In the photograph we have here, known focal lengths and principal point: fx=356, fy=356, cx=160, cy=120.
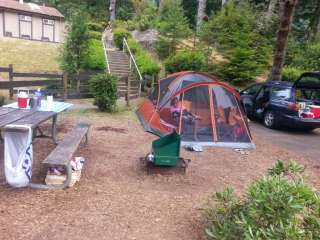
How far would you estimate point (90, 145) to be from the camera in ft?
22.6

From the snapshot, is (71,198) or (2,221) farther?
(71,198)

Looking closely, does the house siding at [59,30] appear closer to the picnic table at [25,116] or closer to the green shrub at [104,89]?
the green shrub at [104,89]

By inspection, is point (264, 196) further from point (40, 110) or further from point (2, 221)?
point (40, 110)

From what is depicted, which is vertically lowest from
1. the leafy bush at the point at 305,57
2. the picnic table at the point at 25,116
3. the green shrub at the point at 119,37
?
the picnic table at the point at 25,116

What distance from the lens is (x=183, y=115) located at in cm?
794

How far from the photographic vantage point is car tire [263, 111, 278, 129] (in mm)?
10452

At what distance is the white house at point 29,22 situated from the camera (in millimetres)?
29688

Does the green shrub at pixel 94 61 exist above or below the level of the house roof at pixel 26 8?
below

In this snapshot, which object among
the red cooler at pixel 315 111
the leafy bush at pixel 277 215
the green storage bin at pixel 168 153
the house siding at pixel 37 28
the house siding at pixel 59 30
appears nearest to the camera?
the leafy bush at pixel 277 215

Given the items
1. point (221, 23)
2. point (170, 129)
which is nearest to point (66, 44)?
point (221, 23)

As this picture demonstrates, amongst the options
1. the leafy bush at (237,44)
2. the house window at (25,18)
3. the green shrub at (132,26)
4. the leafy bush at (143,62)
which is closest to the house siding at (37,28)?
the house window at (25,18)

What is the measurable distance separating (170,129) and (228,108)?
1419mm

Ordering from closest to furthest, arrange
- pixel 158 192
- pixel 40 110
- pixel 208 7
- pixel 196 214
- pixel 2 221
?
1. pixel 2 221
2. pixel 196 214
3. pixel 158 192
4. pixel 40 110
5. pixel 208 7

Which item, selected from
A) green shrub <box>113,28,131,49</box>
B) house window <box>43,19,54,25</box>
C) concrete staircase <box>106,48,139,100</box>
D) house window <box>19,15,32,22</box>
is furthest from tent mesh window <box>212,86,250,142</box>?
house window <box>43,19,54,25</box>
